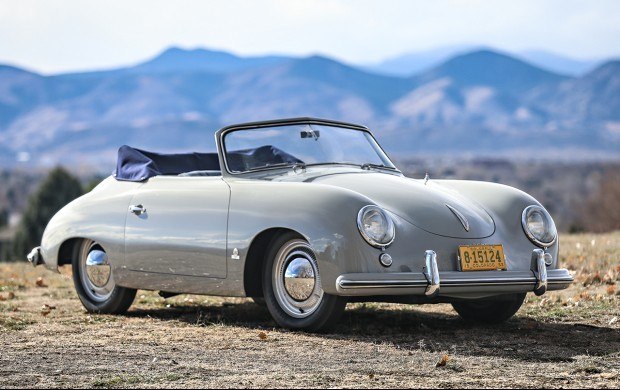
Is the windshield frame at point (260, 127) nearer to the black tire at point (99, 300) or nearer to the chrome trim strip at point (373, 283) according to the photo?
the black tire at point (99, 300)

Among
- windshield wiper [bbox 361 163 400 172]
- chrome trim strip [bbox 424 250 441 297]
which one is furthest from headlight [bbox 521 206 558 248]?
windshield wiper [bbox 361 163 400 172]

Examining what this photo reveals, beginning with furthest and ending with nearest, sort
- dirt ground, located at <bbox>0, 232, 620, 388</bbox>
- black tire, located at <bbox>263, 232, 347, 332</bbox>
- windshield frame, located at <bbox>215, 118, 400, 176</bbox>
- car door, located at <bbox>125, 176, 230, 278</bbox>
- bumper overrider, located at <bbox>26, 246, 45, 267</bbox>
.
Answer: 1. bumper overrider, located at <bbox>26, 246, 45, 267</bbox>
2. windshield frame, located at <bbox>215, 118, 400, 176</bbox>
3. car door, located at <bbox>125, 176, 230, 278</bbox>
4. black tire, located at <bbox>263, 232, 347, 332</bbox>
5. dirt ground, located at <bbox>0, 232, 620, 388</bbox>

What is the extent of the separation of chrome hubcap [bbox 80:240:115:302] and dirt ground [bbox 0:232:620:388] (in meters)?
0.27

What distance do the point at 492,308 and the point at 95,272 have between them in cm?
344

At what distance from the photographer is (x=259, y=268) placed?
7.64m

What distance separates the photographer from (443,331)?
7.61 meters

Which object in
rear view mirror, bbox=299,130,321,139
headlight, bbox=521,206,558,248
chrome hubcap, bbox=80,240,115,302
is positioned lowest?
chrome hubcap, bbox=80,240,115,302

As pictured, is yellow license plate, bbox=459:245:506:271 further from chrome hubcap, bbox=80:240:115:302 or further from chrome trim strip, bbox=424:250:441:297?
chrome hubcap, bbox=80:240:115:302

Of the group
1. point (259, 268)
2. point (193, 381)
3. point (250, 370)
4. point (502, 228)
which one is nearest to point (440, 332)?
point (502, 228)

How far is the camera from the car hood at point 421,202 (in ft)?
24.0

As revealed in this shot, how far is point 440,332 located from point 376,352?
1.19m

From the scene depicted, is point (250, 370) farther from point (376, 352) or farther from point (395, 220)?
point (395, 220)

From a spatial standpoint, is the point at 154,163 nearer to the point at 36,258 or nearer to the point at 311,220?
the point at 36,258

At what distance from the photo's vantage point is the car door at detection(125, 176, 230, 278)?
25.7ft
